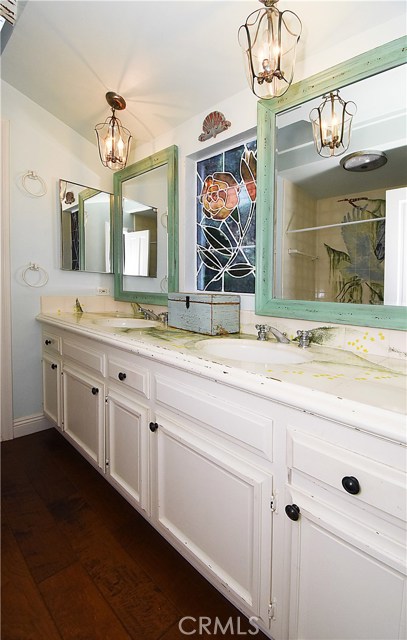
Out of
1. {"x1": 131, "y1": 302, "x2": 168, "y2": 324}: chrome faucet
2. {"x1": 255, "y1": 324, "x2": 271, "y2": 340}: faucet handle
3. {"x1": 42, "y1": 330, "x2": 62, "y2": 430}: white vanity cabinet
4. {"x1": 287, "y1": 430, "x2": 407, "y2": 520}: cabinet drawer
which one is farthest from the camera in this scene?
{"x1": 42, "y1": 330, "x2": 62, "y2": 430}: white vanity cabinet

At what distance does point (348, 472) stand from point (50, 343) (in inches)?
77.9

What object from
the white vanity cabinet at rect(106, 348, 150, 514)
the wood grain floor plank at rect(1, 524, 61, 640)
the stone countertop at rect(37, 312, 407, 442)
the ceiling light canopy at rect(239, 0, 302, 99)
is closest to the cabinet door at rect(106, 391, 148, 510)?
the white vanity cabinet at rect(106, 348, 150, 514)

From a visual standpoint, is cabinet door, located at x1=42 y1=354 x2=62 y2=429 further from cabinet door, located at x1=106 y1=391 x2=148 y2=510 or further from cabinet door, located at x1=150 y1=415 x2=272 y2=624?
cabinet door, located at x1=150 y1=415 x2=272 y2=624

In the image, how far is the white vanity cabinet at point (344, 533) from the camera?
24.3 inches

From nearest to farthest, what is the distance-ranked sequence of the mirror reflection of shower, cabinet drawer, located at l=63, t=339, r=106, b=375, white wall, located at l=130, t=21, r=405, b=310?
white wall, located at l=130, t=21, r=405, b=310
cabinet drawer, located at l=63, t=339, r=106, b=375
the mirror reflection of shower

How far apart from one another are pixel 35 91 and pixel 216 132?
130 centimetres

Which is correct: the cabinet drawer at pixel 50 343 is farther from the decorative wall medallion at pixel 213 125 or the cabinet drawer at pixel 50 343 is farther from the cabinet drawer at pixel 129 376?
the decorative wall medallion at pixel 213 125

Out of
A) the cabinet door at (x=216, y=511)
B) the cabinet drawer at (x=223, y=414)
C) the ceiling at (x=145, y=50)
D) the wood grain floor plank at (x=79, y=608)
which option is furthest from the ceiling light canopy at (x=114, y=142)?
the wood grain floor plank at (x=79, y=608)

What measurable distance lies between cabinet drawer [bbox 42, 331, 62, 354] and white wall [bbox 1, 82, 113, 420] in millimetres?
97

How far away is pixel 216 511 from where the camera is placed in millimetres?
985

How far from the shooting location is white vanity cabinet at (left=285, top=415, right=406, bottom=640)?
0.62 m

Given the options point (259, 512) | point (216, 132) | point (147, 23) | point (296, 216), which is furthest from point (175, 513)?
point (147, 23)

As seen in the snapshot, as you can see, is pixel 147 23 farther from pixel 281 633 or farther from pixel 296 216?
pixel 281 633

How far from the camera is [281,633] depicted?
2.75 ft
